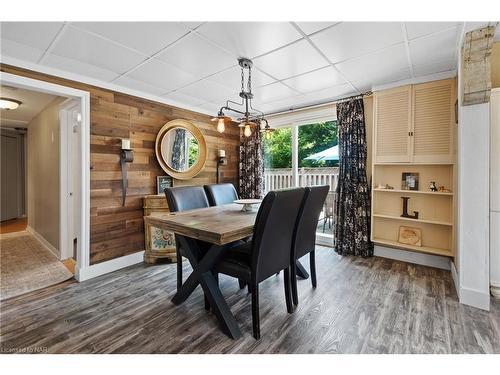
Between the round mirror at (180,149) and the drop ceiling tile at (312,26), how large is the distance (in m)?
2.42

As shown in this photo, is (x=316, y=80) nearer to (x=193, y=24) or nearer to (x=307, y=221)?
(x=193, y=24)

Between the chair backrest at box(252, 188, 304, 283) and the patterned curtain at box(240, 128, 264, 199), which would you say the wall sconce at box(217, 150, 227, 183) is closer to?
the patterned curtain at box(240, 128, 264, 199)

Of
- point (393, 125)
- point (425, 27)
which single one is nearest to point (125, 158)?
point (425, 27)

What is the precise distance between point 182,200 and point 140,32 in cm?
154

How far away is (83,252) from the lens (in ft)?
8.90

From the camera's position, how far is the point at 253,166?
15.0 ft

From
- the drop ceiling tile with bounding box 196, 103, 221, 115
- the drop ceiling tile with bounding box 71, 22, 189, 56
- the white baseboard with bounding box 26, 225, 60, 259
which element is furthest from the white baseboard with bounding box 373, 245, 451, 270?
the white baseboard with bounding box 26, 225, 60, 259

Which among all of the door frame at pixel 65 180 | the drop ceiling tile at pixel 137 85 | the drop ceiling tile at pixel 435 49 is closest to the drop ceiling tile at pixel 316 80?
the drop ceiling tile at pixel 435 49

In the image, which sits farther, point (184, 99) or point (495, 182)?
point (184, 99)

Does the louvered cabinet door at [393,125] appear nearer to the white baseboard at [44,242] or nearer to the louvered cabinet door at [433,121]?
the louvered cabinet door at [433,121]

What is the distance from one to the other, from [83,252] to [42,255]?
4.63 ft

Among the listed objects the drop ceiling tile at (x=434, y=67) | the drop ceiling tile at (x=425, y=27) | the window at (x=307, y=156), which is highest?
the drop ceiling tile at (x=434, y=67)

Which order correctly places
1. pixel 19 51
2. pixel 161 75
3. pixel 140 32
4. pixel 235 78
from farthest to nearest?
pixel 235 78
pixel 161 75
pixel 19 51
pixel 140 32

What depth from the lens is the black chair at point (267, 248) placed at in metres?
1.64
